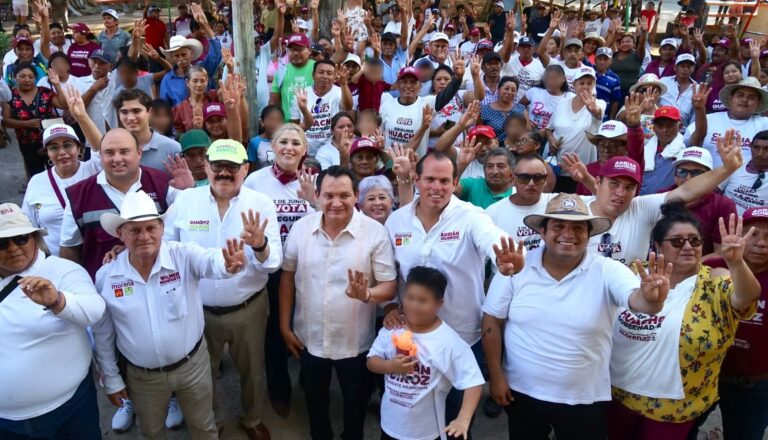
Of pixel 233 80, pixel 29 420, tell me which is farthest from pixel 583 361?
pixel 233 80

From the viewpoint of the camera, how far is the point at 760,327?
3137mm

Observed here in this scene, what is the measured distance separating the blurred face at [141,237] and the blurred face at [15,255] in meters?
0.46

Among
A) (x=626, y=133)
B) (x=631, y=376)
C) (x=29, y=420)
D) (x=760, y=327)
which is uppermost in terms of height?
(x=626, y=133)

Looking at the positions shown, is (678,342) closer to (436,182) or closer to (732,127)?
(436,182)

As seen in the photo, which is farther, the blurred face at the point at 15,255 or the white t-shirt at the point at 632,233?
the white t-shirt at the point at 632,233

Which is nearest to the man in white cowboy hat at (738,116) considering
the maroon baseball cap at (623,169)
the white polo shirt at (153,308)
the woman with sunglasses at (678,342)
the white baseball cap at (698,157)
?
the white baseball cap at (698,157)

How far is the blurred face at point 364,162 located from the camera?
15.4 ft

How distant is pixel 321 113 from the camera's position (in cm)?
617

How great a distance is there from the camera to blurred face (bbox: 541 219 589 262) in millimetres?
2953

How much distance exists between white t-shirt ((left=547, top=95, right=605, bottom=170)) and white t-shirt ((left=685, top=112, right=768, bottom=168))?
1.10 meters

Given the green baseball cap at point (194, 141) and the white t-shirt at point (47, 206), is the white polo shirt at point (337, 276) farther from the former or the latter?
the white t-shirt at point (47, 206)

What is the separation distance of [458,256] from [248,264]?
132 centimetres

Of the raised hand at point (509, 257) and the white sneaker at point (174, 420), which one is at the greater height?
the raised hand at point (509, 257)

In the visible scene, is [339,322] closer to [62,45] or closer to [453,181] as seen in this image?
[453,181]
